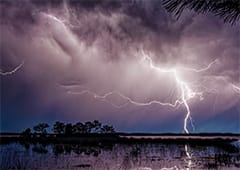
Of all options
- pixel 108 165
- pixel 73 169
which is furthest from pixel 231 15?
pixel 108 165

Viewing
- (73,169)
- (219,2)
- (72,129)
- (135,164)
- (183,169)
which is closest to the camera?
(219,2)

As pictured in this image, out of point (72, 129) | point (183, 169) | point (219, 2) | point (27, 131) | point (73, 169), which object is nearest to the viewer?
point (219, 2)

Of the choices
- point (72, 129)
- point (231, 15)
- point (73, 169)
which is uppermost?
point (72, 129)

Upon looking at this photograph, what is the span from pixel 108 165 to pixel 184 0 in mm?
10883

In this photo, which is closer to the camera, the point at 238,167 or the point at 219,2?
the point at 219,2

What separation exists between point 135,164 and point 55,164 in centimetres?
252

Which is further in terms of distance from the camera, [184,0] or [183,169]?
[183,169]

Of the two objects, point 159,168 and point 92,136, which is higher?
point 92,136

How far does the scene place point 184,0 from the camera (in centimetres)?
158

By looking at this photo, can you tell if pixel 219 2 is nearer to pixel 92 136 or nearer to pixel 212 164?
pixel 212 164

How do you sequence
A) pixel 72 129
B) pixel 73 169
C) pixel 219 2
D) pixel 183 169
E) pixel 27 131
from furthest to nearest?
pixel 72 129, pixel 27 131, pixel 183 169, pixel 73 169, pixel 219 2

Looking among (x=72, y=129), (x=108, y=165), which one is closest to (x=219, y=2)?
(x=108, y=165)

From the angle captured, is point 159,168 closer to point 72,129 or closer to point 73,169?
point 73,169

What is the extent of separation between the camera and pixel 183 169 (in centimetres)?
1158
